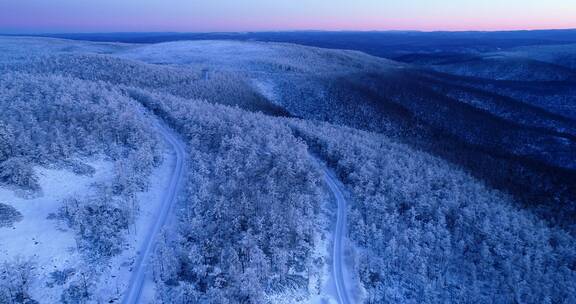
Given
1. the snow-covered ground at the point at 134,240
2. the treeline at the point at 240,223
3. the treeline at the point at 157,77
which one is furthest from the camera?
the treeline at the point at 157,77

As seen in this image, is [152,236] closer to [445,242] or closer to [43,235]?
[43,235]

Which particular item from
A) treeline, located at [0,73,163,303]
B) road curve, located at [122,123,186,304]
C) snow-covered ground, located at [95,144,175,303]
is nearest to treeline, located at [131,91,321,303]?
road curve, located at [122,123,186,304]

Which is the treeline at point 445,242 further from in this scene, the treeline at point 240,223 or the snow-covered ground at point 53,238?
the snow-covered ground at point 53,238

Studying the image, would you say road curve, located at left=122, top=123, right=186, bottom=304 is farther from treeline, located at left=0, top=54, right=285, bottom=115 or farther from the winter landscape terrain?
treeline, located at left=0, top=54, right=285, bottom=115

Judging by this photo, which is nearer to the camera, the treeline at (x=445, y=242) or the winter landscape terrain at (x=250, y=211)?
the winter landscape terrain at (x=250, y=211)

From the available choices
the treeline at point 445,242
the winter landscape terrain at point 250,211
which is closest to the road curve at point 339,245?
the winter landscape terrain at point 250,211

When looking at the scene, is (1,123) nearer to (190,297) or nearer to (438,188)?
(190,297)
